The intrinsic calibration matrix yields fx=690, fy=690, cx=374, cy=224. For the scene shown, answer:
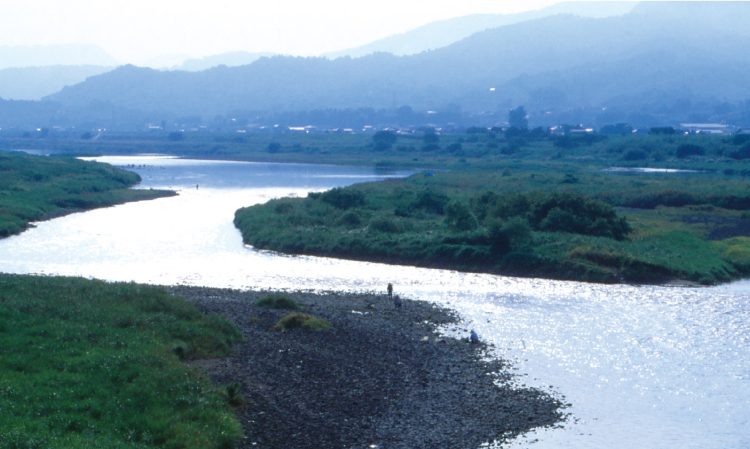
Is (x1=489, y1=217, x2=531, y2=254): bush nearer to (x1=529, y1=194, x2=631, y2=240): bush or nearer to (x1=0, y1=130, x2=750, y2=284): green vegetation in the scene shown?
(x1=0, y1=130, x2=750, y2=284): green vegetation

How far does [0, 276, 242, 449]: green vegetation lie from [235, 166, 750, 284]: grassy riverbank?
23010 millimetres

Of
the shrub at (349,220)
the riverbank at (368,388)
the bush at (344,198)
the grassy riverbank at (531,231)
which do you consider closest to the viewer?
the riverbank at (368,388)

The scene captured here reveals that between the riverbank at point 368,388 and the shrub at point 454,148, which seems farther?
the shrub at point 454,148

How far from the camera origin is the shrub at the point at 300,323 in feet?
86.0

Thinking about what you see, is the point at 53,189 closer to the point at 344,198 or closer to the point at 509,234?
the point at 344,198

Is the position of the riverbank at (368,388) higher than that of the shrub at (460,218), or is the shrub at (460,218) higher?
the shrub at (460,218)

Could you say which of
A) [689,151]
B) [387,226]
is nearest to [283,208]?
[387,226]

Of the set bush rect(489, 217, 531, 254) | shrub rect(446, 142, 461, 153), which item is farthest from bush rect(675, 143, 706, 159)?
bush rect(489, 217, 531, 254)

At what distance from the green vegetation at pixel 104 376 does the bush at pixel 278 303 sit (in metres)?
5.74

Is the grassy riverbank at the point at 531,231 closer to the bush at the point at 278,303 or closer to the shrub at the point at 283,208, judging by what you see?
the shrub at the point at 283,208

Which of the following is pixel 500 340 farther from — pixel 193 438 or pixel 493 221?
pixel 493 221

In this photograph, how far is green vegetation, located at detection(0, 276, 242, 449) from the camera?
1456 centimetres

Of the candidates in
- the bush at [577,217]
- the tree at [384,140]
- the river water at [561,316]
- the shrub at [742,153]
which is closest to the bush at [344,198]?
the river water at [561,316]

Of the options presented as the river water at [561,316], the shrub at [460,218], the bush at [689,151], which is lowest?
the river water at [561,316]
